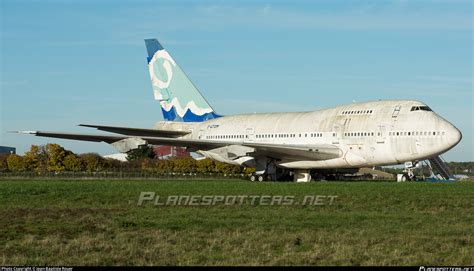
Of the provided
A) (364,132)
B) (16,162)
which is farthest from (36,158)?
(364,132)

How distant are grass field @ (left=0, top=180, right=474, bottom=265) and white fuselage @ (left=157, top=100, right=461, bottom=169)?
1903 centimetres

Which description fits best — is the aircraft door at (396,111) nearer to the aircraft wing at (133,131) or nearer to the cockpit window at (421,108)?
the cockpit window at (421,108)

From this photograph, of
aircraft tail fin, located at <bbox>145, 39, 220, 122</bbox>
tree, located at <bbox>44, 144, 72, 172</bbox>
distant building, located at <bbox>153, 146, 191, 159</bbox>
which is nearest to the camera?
aircraft tail fin, located at <bbox>145, 39, 220, 122</bbox>

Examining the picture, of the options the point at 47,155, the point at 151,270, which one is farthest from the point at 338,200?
the point at 47,155

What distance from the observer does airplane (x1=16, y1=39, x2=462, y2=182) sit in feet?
141

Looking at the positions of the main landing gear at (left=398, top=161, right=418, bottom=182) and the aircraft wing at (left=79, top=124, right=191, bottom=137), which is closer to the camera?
the main landing gear at (left=398, top=161, right=418, bottom=182)

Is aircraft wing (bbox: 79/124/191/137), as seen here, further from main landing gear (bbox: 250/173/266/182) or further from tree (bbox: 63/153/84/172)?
tree (bbox: 63/153/84/172)

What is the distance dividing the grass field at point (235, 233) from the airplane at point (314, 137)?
19.4 m

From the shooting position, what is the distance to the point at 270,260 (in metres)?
12.2

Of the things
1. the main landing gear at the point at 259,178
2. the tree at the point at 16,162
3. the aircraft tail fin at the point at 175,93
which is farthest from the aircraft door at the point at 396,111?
the tree at the point at 16,162

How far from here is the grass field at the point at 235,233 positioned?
491 inches

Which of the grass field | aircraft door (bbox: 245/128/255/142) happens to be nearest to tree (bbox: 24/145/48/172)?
aircraft door (bbox: 245/128/255/142)

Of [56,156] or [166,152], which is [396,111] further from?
[166,152]

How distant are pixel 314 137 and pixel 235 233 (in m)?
33.0
